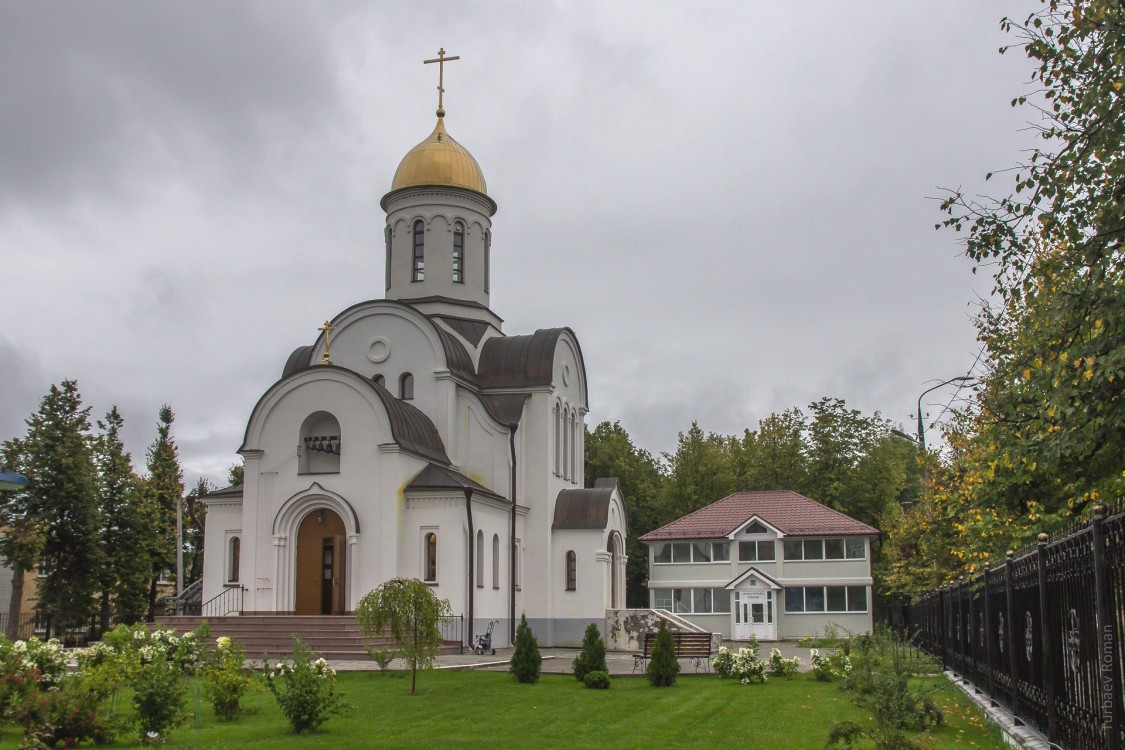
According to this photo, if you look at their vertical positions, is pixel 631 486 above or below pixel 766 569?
above

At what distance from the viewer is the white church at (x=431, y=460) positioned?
28.2m

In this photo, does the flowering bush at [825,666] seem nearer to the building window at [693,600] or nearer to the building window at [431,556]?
the building window at [431,556]

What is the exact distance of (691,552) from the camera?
148 ft

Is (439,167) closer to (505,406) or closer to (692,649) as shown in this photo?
(505,406)

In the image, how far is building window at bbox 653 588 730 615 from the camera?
146 ft

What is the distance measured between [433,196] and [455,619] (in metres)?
14.2

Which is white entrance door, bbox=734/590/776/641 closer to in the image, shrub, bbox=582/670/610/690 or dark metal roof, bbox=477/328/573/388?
dark metal roof, bbox=477/328/573/388

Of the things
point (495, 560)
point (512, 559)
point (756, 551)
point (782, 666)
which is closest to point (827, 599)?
point (756, 551)

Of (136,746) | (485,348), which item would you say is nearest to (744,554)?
(485,348)

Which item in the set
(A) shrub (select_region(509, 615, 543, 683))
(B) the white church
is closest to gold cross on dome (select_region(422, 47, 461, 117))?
(B) the white church

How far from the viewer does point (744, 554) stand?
1754 inches

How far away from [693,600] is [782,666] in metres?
23.5

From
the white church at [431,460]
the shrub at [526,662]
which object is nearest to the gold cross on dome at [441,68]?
the white church at [431,460]

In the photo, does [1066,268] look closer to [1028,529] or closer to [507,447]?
[1028,529]
